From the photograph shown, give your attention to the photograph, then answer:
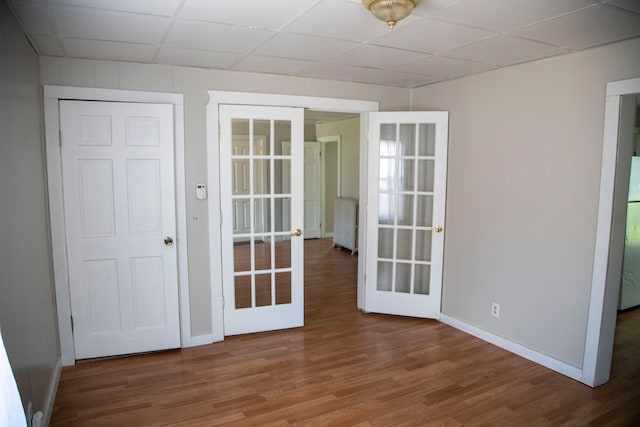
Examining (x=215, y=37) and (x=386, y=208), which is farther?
(x=386, y=208)

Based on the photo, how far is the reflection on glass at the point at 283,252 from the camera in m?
3.88

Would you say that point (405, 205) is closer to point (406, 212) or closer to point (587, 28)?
point (406, 212)

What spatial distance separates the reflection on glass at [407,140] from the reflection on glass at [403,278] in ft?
3.72

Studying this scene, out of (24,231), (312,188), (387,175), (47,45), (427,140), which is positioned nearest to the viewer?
(24,231)

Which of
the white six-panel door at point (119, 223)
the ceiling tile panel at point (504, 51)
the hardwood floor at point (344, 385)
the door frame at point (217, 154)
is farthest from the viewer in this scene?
the door frame at point (217, 154)

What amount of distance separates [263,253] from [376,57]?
195cm

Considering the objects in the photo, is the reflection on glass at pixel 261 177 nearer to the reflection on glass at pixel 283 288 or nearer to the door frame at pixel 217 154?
the door frame at pixel 217 154

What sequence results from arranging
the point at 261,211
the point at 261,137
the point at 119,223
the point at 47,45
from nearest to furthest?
the point at 47,45, the point at 119,223, the point at 261,137, the point at 261,211

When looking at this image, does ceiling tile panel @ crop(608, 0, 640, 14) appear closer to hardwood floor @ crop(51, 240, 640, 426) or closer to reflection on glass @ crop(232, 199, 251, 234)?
hardwood floor @ crop(51, 240, 640, 426)

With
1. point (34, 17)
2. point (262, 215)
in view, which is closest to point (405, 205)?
point (262, 215)

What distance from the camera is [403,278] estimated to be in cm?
429

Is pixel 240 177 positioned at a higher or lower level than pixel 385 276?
higher

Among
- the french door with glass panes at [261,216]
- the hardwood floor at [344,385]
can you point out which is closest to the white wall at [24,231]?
Answer: the hardwood floor at [344,385]

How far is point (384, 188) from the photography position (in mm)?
4188
